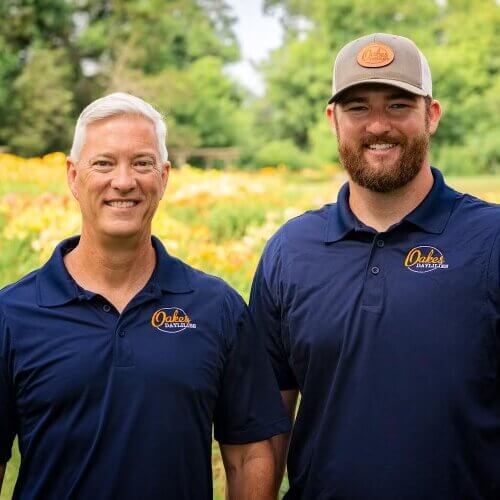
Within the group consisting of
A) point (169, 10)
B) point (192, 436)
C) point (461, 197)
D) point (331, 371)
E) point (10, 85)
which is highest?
point (169, 10)

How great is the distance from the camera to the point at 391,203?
2693 mm

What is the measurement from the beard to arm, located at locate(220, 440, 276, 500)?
85 cm

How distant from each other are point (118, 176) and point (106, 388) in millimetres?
582

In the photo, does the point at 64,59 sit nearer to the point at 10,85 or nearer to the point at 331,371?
the point at 10,85

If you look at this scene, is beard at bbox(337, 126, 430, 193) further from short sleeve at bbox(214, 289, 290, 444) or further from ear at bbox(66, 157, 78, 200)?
ear at bbox(66, 157, 78, 200)

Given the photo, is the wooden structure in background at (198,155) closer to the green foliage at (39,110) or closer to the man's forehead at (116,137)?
the green foliage at (39,110)

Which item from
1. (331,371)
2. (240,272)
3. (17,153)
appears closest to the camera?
(331,371)

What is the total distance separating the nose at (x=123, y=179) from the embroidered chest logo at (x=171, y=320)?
13.7 inches

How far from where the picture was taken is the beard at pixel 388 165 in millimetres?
2666

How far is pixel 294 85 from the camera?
4406 centimetres

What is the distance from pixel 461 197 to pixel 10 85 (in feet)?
96.8

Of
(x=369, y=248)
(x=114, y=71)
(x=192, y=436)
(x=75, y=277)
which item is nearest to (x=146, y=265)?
(x=75, y=277)

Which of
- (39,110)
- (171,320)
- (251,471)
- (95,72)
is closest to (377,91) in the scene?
(171,320)

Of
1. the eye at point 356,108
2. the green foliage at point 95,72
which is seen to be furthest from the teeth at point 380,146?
the green foliage at point 95,72
